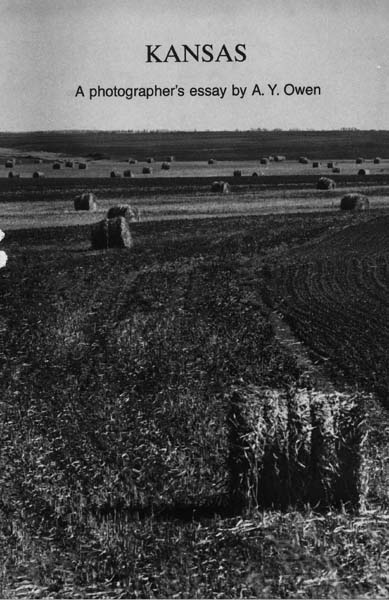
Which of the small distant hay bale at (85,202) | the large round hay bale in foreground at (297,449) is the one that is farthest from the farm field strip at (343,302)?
the small distant hay bale at (85,202)

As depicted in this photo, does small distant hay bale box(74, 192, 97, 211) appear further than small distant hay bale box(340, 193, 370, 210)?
Yes

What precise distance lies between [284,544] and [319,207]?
122 feet

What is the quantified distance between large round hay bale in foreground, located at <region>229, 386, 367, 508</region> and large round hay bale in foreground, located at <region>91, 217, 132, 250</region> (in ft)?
67.4

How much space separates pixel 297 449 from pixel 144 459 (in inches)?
86.1

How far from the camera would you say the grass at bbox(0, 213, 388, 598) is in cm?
740

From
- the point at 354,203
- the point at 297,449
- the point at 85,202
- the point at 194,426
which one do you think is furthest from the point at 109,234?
the point at 297,449

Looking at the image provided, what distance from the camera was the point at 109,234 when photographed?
28.6 meters

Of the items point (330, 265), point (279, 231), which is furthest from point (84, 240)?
point (330, 265)

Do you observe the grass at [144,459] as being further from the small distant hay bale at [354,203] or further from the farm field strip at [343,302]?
the small distant hay bale at [354,203]

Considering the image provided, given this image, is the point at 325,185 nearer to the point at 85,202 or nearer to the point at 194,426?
the point at 85,202

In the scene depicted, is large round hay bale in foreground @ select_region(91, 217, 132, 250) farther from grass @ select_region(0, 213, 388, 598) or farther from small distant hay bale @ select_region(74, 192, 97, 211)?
small distant hay bale @ select_region(74, 192, 97, 211)

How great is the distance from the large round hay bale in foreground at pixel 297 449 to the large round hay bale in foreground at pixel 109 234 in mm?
20543

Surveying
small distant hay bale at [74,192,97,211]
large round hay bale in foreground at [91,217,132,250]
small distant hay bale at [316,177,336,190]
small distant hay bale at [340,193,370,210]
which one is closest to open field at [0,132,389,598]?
large round hay bale in foreground at [91,217,132,250]

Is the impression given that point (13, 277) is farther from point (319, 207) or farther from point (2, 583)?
point (319, 207)
